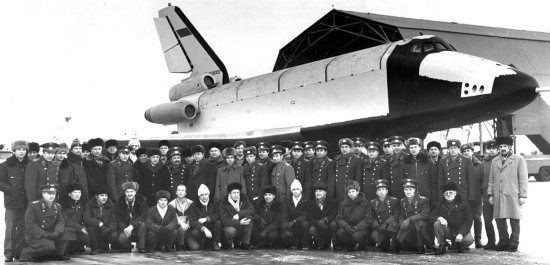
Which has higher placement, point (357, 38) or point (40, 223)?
point (357, 38)

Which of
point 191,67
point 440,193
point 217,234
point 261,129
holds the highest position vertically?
point 191,67

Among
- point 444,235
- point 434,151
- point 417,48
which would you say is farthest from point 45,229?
point 417,48

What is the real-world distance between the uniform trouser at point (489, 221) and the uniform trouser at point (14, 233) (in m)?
5.21

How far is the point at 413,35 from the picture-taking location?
74.2 feet

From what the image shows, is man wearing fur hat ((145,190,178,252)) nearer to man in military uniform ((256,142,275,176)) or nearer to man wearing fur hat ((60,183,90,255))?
man wearing fur hat ((60,183,90,255))

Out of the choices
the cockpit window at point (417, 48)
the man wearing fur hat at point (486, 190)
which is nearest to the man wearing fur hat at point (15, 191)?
the man wearing fur hat at point (486, 190)

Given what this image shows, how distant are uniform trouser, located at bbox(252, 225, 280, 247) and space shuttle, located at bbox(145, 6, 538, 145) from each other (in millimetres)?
4173

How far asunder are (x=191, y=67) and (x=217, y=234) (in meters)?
12.4

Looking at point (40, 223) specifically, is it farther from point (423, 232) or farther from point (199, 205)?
point (423, 232)

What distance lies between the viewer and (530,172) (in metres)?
21.6

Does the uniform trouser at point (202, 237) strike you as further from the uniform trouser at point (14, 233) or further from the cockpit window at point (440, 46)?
the cockpit window at point (440, 46)

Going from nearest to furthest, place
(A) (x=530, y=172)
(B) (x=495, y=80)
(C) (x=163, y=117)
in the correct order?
(B) (x=495, y=80)
(C) (x=163, y=117)
(A) (x=530, y=172)

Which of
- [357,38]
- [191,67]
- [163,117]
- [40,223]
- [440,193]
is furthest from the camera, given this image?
[357,38]

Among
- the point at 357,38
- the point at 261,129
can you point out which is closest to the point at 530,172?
the point at 357,38
